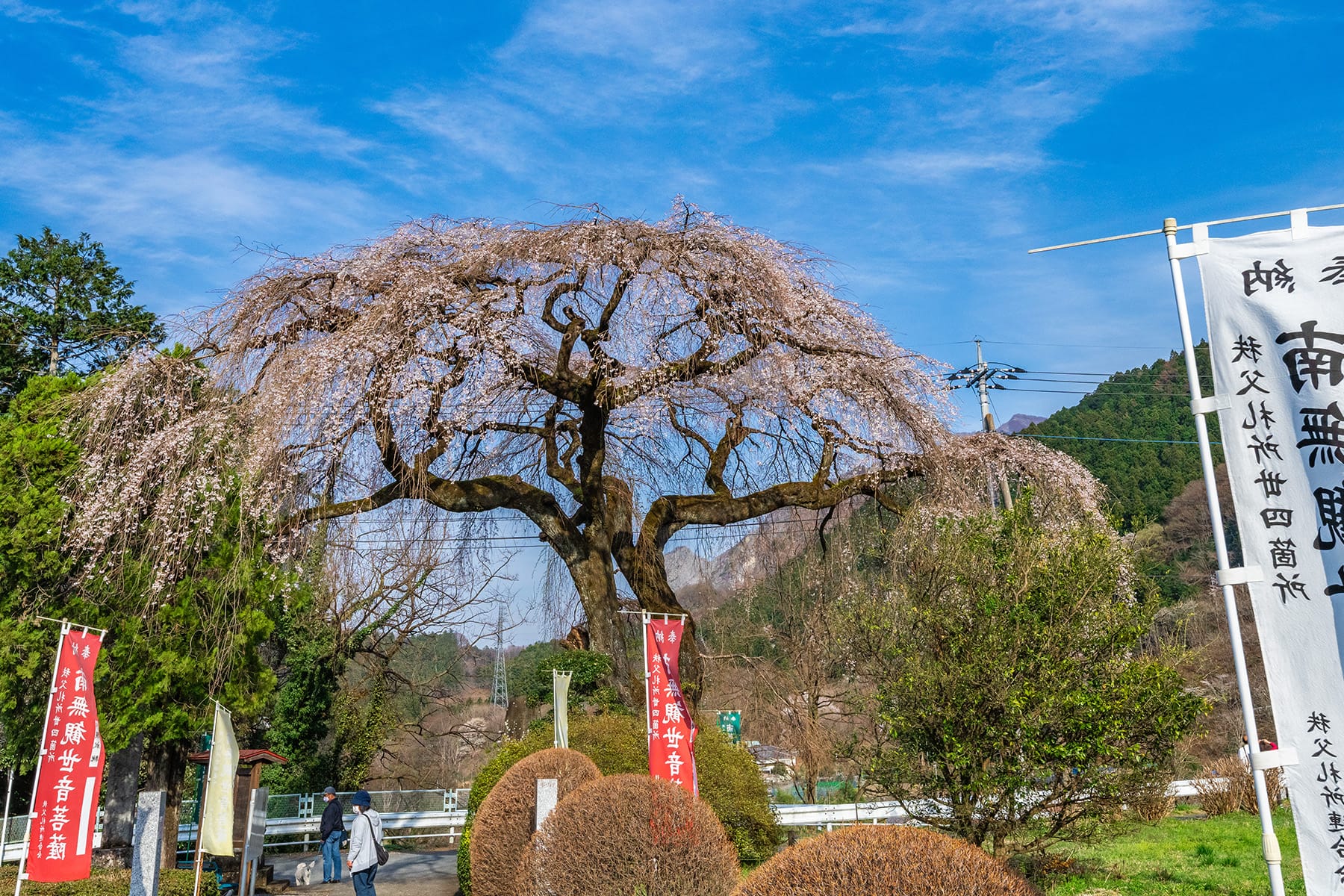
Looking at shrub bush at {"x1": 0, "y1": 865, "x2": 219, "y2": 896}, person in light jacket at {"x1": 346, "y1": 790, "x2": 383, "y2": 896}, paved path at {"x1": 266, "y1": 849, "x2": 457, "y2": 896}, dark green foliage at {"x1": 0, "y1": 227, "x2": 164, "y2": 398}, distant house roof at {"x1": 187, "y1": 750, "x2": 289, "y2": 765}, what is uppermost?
dark green foliage at {"x1": 0, "y1": 227, "x2": 164, "y2": 398}

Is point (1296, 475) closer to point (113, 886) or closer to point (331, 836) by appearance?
point (113, 886)

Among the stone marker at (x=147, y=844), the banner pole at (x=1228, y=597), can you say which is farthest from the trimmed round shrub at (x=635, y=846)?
the banner pole at (x=1228, y=597)

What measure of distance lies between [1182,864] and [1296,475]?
24.2ft

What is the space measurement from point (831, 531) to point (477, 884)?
8.90 meters

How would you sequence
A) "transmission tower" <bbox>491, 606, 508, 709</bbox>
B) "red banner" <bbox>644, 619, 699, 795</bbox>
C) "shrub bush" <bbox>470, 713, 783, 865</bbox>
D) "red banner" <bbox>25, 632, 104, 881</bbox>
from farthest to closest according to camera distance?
"transmission tower" <bbox>491, 606, 508, 709</bbox>, "shrub bush" <bbox>470, 713, 783, 865</bbox>, "red banner" <bbox>644, 619, 699, 795</bbox>, "red banner" <bbox>25, 632, 104, 881</bbox>

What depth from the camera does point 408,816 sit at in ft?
61.7

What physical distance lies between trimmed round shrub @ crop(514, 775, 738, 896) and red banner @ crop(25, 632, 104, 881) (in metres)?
4.58

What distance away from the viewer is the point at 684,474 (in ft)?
47.6

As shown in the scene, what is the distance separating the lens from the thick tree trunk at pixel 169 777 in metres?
14.1

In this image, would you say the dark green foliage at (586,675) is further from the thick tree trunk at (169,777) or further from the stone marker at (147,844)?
the stone marker at (147,844)

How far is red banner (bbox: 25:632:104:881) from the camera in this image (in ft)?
29.6

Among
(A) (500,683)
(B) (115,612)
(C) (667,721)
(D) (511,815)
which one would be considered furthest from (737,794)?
(A) (500,683)

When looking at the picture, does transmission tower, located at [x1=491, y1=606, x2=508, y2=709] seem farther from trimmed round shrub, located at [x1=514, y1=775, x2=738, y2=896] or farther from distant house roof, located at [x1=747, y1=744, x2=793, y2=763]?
trimmed round shrub, located at [x1=514, y1=775, x2=738, y2=896]

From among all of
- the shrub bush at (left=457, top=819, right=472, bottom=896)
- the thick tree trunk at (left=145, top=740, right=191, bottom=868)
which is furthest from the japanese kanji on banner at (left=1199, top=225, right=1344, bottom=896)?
the thick tree trunk at (left=145, top=740, right=191, bottom=868)
